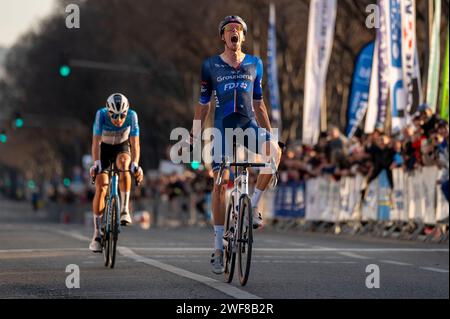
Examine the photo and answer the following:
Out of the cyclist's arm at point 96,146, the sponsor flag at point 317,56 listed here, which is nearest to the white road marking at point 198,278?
the cyclist's arm at point 96,146

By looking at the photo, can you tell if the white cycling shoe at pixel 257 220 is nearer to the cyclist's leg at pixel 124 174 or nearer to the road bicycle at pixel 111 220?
the road bicycle at pixel 111 220

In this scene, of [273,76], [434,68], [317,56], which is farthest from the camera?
[273,76]

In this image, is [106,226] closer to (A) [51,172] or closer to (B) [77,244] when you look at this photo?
(B) [77,244]

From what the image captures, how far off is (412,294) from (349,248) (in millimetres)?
8849

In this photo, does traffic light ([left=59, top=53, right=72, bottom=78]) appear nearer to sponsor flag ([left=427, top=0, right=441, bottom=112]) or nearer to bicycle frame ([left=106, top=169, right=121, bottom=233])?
sponsor flag ([left=427, top=0, right=441, bottom=112])

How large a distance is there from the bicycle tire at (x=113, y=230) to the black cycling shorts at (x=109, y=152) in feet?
1.73

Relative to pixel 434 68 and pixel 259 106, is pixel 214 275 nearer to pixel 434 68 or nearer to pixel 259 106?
pixel 259 106

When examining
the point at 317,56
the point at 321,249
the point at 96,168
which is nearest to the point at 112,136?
the point at 96,168

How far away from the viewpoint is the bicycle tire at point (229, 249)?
12367mm

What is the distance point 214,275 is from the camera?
13602 millimetres

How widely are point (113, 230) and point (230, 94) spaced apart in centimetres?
309

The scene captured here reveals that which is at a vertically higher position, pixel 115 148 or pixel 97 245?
pixel 115 148
